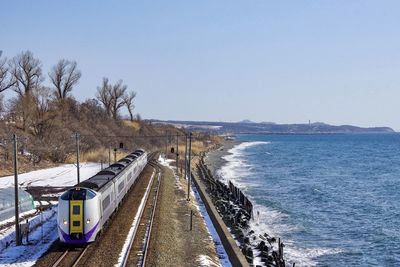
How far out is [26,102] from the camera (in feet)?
291

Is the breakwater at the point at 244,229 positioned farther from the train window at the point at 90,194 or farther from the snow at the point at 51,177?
the snow at the point at 51,177

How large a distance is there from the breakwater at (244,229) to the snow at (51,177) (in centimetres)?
1502

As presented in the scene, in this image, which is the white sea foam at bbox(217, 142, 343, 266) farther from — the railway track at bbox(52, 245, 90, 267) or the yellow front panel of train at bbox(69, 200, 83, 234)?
the yellow front panel of train at bbox(69, 200, 83, 234)

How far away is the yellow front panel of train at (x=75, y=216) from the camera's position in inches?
925

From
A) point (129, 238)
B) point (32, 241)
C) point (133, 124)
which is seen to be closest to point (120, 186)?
point (129, 238)

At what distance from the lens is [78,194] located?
945 inches

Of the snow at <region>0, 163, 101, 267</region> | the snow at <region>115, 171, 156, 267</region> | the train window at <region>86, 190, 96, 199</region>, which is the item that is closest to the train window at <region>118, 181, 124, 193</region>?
the snow at <region>115, 171, 156, 267</region>

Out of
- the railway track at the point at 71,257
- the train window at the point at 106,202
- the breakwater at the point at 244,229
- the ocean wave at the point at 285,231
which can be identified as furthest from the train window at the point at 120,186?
the railway track at the point at 71,257

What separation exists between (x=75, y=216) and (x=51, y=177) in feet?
116

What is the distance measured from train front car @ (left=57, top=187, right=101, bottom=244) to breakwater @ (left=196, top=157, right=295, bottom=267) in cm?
782

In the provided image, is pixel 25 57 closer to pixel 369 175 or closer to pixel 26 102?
pixel 26 102

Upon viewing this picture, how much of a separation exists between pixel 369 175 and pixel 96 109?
2936 inches

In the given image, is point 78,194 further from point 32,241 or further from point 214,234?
point 214,234

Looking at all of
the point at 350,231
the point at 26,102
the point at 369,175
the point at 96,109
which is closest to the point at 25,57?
the point at 26,102
